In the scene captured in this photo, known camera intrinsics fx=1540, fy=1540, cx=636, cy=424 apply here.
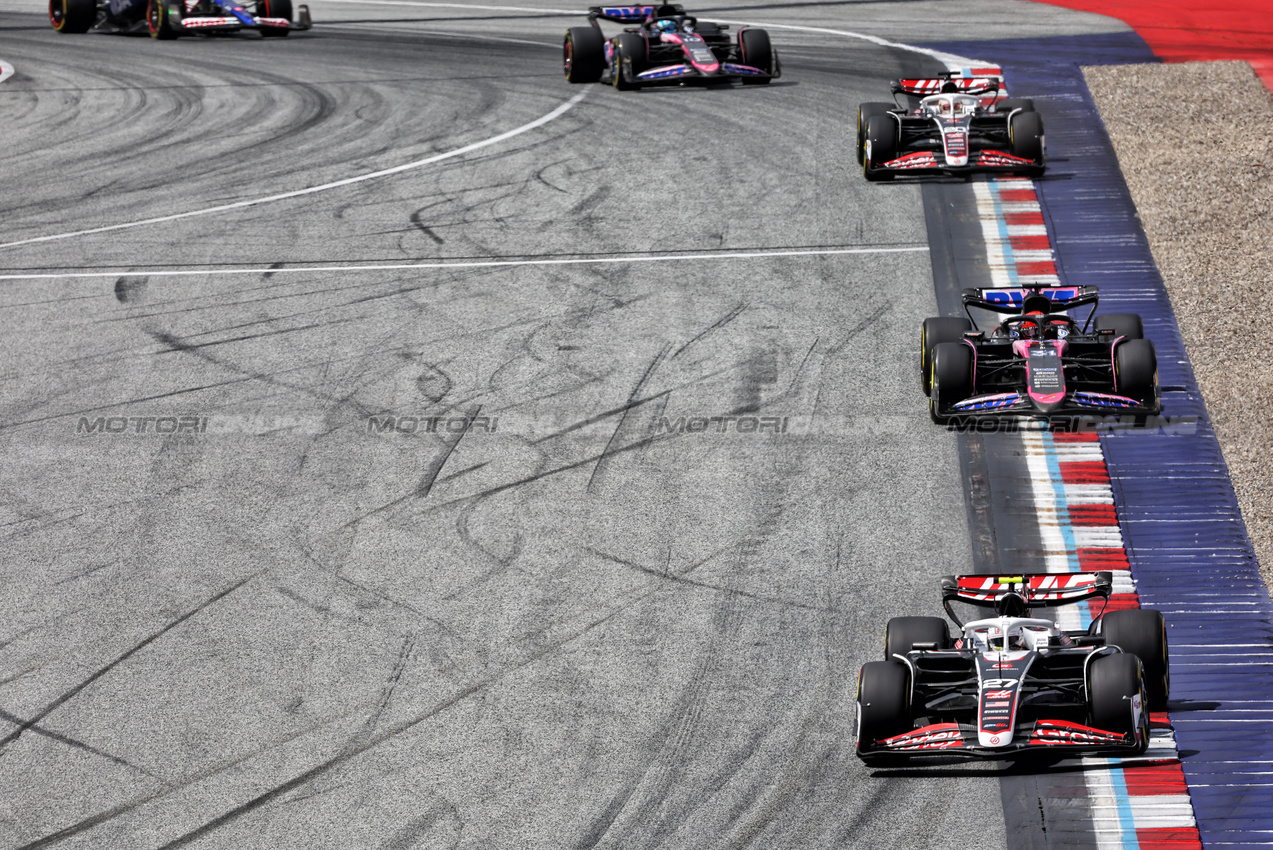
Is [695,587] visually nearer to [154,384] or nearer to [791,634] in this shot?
[791,634]

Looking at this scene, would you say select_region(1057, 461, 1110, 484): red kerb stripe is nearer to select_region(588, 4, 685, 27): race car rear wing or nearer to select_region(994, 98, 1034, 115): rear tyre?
select_region(994, 98, 1034, 115): rear tyre

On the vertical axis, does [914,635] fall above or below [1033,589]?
below

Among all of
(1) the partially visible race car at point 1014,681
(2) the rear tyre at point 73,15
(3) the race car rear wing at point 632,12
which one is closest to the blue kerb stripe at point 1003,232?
(3) the race car rear wing at point 632,12

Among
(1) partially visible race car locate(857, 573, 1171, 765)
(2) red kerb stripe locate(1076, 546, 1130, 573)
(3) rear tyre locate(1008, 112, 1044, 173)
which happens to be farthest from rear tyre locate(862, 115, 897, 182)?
(1) partially visible race car locate(857, 573, 1171, 765)

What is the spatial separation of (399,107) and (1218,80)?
11.6 meters

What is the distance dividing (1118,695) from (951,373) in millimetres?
4645

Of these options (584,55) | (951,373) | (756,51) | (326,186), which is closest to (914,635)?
(951,373)

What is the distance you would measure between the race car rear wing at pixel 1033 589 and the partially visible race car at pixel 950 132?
8857 millimetres

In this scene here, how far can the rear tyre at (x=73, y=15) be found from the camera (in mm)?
27406

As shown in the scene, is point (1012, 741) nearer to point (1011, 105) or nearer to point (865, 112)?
point (865, 112)

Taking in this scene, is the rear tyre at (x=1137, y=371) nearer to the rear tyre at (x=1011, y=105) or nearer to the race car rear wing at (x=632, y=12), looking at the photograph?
the rear tyre at (x=1011, y=105)

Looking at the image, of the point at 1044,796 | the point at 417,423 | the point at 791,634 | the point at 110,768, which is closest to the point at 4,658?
the point at 110,768

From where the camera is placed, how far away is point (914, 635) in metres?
9.38

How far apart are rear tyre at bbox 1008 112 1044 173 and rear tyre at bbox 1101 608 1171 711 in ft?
31.3
